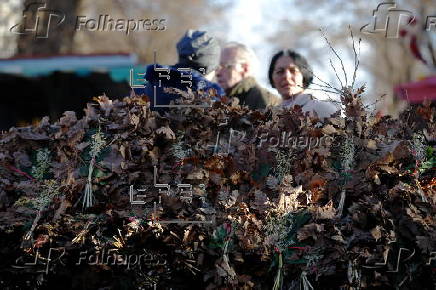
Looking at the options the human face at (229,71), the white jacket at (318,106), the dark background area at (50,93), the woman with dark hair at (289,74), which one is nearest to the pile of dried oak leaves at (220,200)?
the white jacket at (318,106)

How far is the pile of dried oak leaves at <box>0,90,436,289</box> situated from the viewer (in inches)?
114

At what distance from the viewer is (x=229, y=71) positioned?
5.32m

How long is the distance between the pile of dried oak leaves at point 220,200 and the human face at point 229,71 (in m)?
1.76

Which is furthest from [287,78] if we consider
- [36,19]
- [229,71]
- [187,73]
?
[36,19]

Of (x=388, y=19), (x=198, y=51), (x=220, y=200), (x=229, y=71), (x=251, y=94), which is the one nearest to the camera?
(x=220, y=200)

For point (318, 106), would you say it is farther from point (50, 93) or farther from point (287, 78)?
point (50, 93)

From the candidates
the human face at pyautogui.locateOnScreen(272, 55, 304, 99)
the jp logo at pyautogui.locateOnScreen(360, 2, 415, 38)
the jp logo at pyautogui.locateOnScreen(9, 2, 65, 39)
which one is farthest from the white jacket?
the jp logo at pyautogui.locateOnScreen(9, 2, 65, 39)

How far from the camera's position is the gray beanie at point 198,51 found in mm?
4340

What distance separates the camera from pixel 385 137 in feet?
11.0

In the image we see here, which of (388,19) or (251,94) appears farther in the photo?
(388,19)

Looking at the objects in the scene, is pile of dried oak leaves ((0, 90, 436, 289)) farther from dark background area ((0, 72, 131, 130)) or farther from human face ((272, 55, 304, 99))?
dark background area ((0, 72, 131, 130))

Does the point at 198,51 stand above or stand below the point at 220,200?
above

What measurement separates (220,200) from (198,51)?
1554mm

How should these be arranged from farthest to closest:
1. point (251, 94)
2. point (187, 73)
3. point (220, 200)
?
point (251, 94) → point (187, 73) → point (220, 200)
